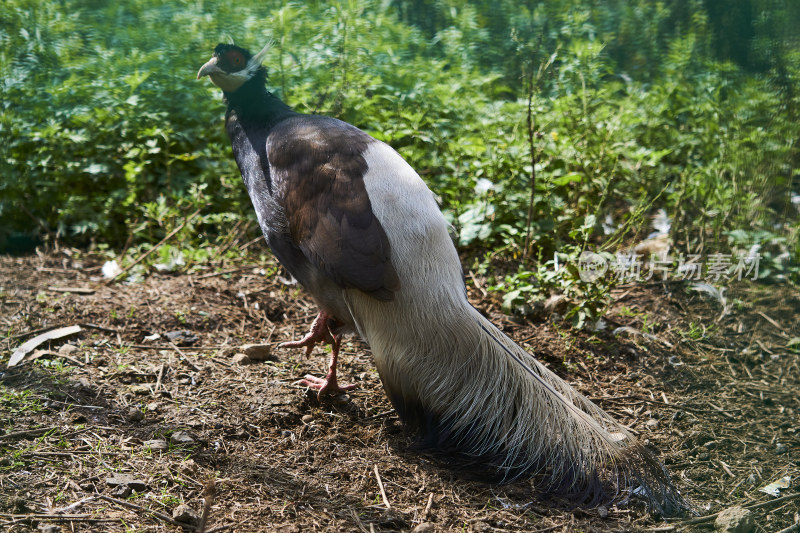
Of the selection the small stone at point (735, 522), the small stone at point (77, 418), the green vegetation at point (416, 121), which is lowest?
the small stone at point (735, 522)

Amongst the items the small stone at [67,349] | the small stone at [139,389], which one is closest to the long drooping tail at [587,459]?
the small stone at [139,389]

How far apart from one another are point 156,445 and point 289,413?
61 centimetres

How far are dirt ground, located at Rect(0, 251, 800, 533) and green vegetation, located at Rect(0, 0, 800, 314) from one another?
1.42 feet

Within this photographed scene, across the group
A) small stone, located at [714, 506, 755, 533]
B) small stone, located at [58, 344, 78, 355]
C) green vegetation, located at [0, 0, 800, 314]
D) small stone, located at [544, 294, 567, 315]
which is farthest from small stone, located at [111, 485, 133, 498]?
small stone, located at [544, 294, 567, 315]

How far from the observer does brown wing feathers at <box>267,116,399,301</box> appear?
8.95 ft

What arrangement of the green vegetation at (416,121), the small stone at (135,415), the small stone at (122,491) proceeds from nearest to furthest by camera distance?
the small stone at (122,491) < the small stone at (135,415) < the green vegetation at (416,121)

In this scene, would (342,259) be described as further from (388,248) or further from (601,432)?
(601,432)

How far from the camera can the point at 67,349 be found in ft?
10.7

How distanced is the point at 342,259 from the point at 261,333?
4.02 feet

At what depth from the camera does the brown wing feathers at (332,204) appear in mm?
2727

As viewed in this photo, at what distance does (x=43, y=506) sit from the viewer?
214 centimetres

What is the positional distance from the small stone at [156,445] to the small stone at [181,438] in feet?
0.16

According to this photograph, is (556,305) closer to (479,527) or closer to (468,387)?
(468,387)

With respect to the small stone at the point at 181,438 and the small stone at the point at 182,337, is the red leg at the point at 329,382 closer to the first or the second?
the small stone at the point at 181,438
